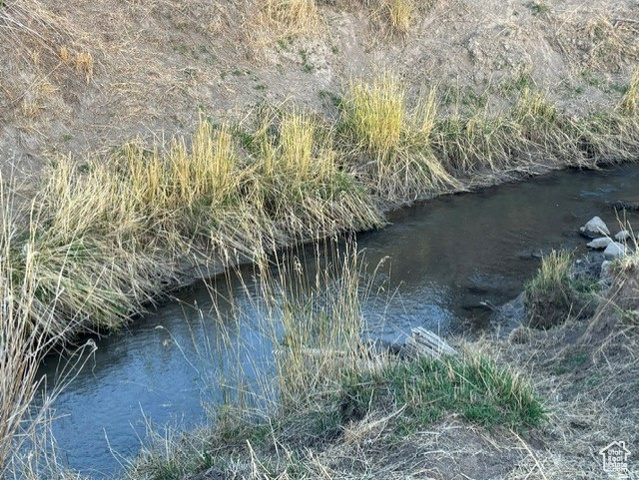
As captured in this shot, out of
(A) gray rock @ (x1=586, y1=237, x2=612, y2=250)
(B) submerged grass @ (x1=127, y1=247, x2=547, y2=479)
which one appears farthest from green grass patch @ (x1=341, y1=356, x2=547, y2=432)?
(A) gray rock @ (x1=586, y1=237, x2=612, y2=250)

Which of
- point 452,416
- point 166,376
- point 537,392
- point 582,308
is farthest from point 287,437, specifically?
point 582,308

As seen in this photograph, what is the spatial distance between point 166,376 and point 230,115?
5.85m

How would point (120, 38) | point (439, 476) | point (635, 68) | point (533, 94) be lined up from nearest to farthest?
point (439, 476), point (120, 38), point (533, 94), point (635, 68)

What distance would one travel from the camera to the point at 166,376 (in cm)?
762

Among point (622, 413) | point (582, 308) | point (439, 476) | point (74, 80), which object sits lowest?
point (582, 308)

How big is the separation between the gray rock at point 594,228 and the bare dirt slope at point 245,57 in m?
3.87

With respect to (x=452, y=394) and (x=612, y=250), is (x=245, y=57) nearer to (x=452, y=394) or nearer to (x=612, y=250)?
(x=612, y=250)

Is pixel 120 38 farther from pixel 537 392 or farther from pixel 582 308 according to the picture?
pixel 537 392

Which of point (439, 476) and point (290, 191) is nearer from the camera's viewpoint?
point (439, 476)

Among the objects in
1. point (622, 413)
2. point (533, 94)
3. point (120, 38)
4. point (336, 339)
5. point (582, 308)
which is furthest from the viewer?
point (533, 94)

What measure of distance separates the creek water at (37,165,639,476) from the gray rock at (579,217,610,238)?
14cm

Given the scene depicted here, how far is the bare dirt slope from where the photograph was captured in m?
12.0

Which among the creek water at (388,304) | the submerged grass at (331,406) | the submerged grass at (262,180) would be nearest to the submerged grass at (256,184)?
the submerged grass at (262,180)

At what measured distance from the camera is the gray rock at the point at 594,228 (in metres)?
11.0
